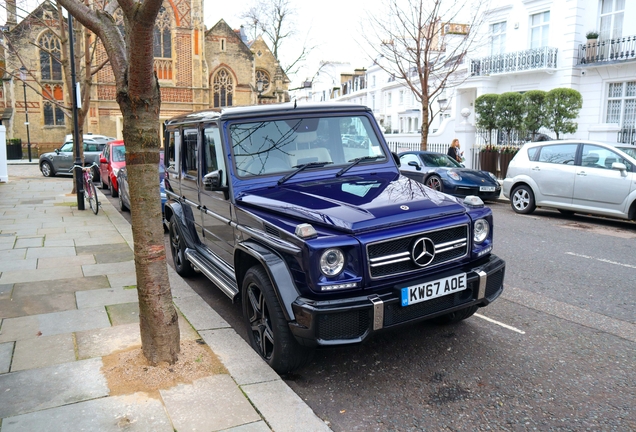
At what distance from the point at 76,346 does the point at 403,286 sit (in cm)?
281

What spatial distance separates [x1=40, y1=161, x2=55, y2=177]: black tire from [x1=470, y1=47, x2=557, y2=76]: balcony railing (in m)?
21.4

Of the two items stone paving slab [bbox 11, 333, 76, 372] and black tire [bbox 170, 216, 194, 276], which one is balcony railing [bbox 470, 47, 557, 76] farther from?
stone paving slab [bbox 11, 333, 76, 372]

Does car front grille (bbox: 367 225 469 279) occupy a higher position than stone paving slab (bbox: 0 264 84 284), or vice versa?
car front grille (bbox: 367 225 469 279)

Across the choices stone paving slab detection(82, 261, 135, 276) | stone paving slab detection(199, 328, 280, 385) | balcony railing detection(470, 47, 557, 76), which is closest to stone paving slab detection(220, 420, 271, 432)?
stone paving slab detection(199, 328, 280, 385)

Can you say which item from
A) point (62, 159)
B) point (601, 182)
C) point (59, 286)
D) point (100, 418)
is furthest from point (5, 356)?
point (62, 159)

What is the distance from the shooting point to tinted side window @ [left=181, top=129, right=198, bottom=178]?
5.70m

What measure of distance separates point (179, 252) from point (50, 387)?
3193 mm

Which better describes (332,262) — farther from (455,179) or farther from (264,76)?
(264,76)

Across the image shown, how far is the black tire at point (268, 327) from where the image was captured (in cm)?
373

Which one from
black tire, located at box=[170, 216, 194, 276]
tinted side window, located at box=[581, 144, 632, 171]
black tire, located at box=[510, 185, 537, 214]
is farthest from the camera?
black tire, located at box=[510, 185, 537, 214]

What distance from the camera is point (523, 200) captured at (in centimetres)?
1237

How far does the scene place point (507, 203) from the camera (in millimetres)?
14758

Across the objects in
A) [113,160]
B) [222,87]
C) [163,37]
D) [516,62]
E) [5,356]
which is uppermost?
[163,37]

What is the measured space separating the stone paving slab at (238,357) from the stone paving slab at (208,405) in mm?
131
